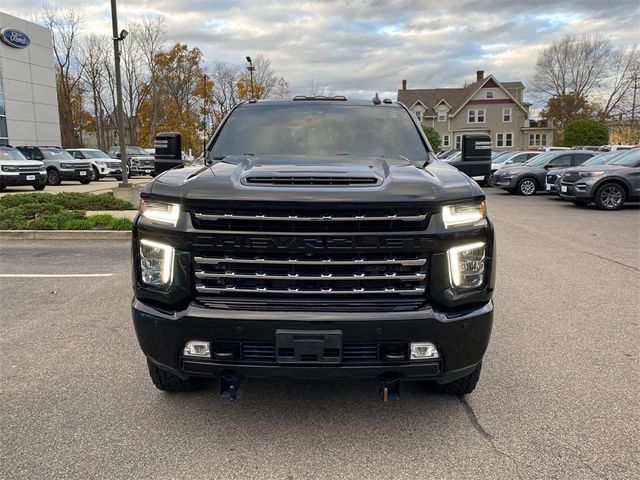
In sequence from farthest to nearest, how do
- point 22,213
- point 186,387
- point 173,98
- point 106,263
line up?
point 173,98
point 22,213
point 106,263
point 186,387

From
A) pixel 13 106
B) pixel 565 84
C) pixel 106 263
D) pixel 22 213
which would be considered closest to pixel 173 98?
pixel 13 106

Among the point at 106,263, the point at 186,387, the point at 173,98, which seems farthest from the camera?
the point at 173,98

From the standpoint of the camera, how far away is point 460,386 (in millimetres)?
3410

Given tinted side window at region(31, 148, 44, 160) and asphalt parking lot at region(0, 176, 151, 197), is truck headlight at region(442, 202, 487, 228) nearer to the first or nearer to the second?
asphalt parking lot at region(0, 176, 151, 197)

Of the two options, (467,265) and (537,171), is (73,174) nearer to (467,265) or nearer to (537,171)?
(537,171)

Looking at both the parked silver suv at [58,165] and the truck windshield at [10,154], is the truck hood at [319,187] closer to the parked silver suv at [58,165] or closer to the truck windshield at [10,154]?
the truck windshield at [10,154]

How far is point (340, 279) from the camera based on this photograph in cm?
273

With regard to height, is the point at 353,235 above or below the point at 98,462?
above

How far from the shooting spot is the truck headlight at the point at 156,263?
9.18ft

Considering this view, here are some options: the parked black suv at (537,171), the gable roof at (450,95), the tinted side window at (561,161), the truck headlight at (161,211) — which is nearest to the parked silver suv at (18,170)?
the parked black suv at (537,171)

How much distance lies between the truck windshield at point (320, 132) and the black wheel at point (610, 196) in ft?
39.9

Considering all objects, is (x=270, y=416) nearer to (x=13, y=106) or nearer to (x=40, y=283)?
(x=40, y=283)

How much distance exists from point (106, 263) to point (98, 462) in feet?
17.7

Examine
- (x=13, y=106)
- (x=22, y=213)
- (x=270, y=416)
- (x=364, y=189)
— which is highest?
(x=13, y=106)
